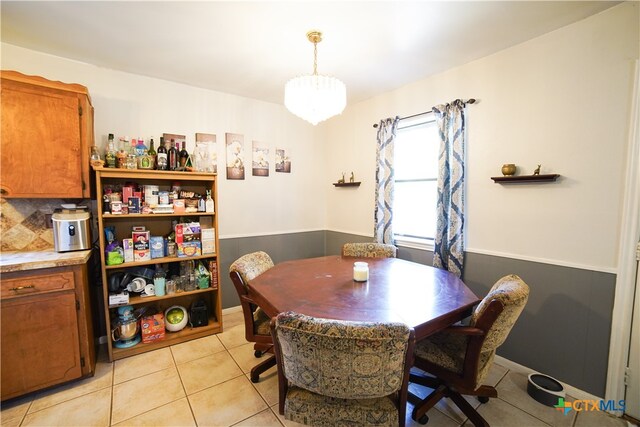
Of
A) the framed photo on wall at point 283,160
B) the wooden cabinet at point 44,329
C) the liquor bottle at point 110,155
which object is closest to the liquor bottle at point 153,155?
the liquor bottle at point 110,155

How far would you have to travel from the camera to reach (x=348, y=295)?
63.3 inches

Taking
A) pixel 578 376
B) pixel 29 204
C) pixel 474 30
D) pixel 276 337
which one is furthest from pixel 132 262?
pixel 578 376

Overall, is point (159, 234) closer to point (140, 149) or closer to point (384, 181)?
point (140, 149)

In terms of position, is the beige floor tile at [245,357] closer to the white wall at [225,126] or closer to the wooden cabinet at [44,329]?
the wooden cabinet at [44,329]

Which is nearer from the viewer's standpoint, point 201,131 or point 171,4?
point 171,4

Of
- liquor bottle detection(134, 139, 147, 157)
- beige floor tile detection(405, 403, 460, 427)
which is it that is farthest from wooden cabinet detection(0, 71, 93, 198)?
beige floor tile detection(405, 403, 460, 427)

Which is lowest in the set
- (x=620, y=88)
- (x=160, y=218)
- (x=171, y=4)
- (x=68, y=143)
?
(x=160, y=218)

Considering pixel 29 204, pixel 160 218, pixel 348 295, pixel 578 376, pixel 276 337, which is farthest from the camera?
pixel 160 218

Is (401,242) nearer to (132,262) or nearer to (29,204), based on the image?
(132,262)

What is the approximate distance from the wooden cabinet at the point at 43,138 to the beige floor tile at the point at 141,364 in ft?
4.72

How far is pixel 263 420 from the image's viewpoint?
1.63 metres

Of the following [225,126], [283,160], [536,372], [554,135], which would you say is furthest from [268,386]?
[554,135]

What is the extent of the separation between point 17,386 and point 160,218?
1483mm

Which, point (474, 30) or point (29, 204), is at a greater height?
point (474, 30)
